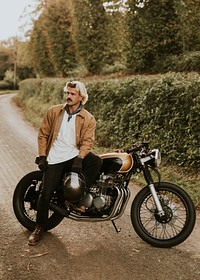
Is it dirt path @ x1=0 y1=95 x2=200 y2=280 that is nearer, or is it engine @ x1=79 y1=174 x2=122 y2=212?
dirt path @ x1=0 y1=95 x2=200 y2=280

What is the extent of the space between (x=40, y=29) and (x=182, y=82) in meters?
26.2

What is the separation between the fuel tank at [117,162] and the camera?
4.73 metres

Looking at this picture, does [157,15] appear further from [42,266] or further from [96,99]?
[42,266]

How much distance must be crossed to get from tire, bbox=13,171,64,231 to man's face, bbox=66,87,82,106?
1047 millimetres

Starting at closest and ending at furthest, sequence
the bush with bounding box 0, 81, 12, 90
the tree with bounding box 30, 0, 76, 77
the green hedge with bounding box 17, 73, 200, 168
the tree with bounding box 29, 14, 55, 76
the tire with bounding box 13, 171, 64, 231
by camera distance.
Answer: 1. the tire with bounding box 13, 171, 64, 231
2. the green hedge with bounding box 17, 73, 200, 168
3. the tree with bounding box 30, 0, 76, 77
4. the tree with bounding box 29, 14, 55, 76
5. the bush with bounding box 0, 81, 12, 90

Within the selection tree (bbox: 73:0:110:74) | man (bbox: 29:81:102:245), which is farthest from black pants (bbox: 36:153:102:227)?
tree (bbox: 73:0:110:74)

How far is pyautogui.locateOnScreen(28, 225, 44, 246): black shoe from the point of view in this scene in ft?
15.8

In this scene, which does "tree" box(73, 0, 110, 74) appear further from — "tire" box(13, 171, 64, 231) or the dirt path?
"tire" box(13, 171, 64, 231)

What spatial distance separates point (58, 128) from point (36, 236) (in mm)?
1384

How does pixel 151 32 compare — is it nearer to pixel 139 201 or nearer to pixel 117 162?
pixel 117 162

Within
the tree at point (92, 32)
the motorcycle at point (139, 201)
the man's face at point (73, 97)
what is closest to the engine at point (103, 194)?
the motorcycle at point (139, 201)

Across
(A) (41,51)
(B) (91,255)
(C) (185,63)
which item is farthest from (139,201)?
(A) (41,51)

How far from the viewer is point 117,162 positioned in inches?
188

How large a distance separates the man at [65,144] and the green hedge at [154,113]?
126 inches
